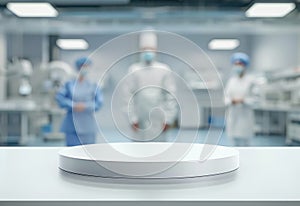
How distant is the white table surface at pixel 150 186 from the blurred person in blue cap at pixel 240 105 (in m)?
2.95

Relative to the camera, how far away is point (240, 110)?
3455 millimetres

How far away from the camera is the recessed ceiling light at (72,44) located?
25.0ft

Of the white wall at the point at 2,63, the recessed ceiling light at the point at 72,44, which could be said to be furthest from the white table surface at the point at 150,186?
the recessed ceiling light at the point at 72,44

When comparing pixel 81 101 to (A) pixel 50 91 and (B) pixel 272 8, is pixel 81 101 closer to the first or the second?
(B) pixel 272 8

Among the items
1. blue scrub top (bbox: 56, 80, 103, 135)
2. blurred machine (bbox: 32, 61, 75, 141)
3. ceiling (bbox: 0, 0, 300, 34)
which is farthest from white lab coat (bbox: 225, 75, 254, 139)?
blurred machine (bbox: 32, 61, 75, 141)

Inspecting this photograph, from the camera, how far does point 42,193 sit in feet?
1.15

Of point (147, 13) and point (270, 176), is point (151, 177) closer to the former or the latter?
point (270, 176)

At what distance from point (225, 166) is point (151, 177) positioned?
10cm

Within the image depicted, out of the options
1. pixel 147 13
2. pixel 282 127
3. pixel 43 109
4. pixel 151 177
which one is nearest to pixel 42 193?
pixel 151 177

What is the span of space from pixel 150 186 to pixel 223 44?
8.11 m

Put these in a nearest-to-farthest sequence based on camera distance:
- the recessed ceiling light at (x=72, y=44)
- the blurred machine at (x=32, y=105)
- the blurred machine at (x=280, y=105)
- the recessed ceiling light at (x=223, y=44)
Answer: the blurred machine at (x=32, y=105) → the blurred machine at (x=280, y=105) → the recessed ceiling light at (x=72, y=44) → the recessed ceiling light at (x=223, y=44)

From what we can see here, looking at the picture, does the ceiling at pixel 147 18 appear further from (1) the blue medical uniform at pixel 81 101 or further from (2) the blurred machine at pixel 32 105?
(1) the blue medical uniform at pixel 81 101

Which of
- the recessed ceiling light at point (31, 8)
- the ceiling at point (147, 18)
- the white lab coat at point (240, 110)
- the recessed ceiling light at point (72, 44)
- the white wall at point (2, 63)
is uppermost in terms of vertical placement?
the ceiling at point (147, 18)

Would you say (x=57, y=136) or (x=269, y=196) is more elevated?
(x=269, y=196)
